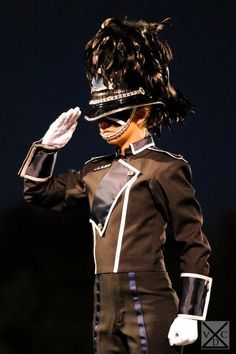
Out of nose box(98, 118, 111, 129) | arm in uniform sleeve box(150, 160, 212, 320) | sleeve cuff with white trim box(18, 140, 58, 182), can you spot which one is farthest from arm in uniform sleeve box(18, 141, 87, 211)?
arm in uniform sleeve box(150, 160, 212, 320)

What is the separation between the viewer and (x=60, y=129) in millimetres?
1838

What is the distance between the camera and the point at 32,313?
2658 millimetres

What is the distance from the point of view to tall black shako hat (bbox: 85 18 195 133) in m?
1.76

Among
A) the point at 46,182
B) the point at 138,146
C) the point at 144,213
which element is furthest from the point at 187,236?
the point at 46,182

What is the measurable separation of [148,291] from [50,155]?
0.39 metres

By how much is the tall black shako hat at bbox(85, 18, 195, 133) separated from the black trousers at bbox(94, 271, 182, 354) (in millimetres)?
356

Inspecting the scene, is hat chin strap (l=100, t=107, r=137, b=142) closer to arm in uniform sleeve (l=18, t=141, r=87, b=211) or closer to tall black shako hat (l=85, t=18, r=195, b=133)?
tall black shako hat (l=85, t=18, r=195, b=133)

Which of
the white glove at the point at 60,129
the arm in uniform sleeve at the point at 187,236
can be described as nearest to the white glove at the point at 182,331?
the arm in uniform sleeve at the point at 187,236

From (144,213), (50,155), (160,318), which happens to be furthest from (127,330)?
(50,155)

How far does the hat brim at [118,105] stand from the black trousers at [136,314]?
343 millimetres

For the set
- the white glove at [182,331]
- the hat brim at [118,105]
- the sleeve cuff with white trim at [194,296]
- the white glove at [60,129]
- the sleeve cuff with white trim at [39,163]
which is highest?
the hat brim at [118,105]

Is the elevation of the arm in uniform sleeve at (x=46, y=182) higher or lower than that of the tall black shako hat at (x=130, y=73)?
lower

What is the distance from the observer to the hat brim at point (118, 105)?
1735 mm

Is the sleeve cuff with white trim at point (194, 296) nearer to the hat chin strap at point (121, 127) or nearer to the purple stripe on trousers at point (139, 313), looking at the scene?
the purple stripe on trousers at point (139, 313)
